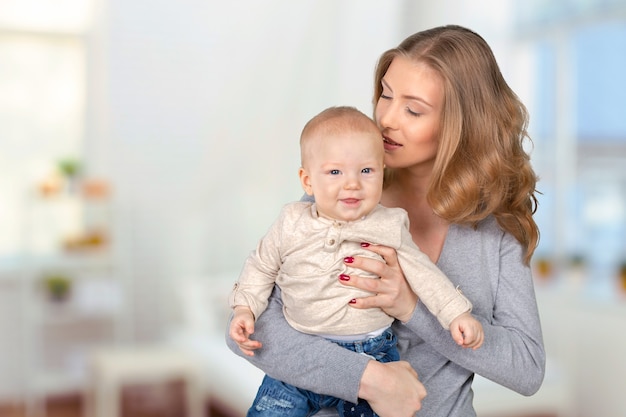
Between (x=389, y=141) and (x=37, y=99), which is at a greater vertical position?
(x=389, y=141)

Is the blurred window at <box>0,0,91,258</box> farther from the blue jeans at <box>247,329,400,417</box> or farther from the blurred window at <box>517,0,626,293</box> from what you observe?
the blue jeans at <box>247,329,400,417</box>

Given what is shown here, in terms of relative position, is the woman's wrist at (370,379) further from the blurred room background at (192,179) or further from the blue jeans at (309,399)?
the blurred room background at (192,179)

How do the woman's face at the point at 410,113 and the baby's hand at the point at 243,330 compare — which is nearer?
the baby's hand at the point at 243,330

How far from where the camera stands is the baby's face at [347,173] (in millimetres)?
1276

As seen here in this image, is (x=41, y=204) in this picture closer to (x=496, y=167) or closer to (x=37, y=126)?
(x=37, y=126)

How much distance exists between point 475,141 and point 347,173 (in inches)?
10.3

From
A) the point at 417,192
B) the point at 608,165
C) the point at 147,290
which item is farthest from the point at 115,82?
the point at 417,192

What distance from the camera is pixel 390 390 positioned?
1253 millimetres

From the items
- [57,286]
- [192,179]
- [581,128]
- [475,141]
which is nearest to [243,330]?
[475,141]

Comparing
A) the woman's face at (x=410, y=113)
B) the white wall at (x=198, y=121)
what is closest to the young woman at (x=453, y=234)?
the woman's face at (x=410, y=113)

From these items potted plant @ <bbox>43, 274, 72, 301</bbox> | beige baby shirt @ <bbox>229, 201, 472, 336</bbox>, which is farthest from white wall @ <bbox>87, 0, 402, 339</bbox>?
beige baby shirt @ <bbox>229, 201, 472, 336</bbox>

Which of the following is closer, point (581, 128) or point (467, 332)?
point (467, 332)

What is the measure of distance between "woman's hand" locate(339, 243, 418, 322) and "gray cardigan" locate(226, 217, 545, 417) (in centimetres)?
4

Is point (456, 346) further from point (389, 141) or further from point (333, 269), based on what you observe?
point (389, 141)
